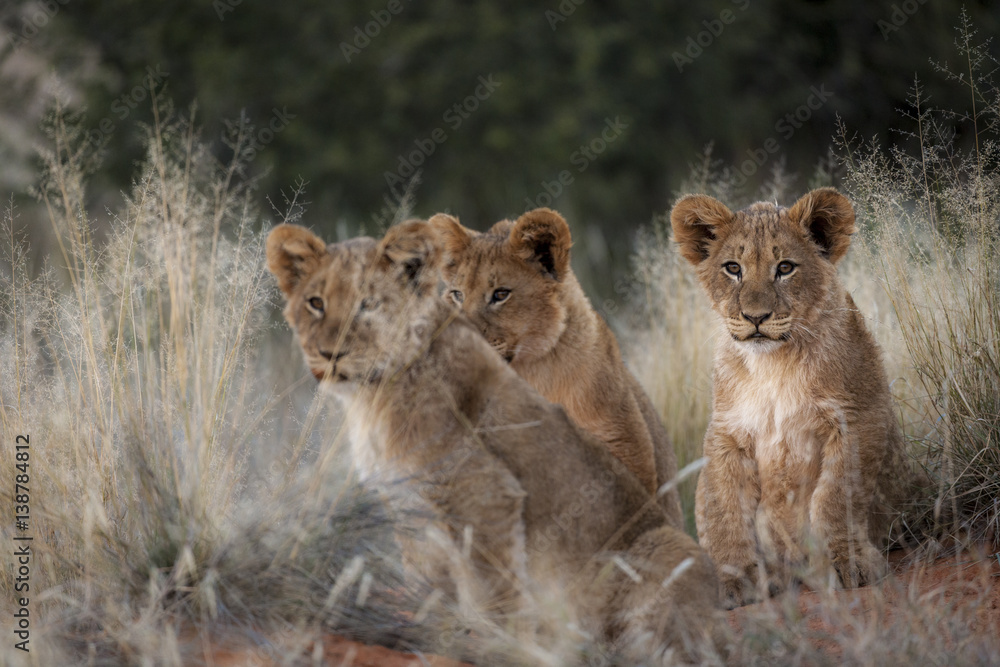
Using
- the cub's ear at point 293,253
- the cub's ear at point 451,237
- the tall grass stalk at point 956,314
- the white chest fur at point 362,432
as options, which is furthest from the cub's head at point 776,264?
the cub's ear at point 293,253

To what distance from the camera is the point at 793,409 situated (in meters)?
5.06

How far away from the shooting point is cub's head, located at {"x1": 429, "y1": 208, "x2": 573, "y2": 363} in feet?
18.1

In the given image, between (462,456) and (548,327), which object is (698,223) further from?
(462,456)

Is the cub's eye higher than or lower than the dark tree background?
lower

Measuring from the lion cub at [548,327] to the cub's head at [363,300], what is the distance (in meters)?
1.35

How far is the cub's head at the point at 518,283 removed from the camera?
5.51m

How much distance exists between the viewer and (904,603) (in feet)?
13.4

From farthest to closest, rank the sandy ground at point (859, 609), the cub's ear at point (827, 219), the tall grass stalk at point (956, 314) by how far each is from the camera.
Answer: the tall grass stalk at point (956, 314), the cub's ear at point (827, 219), the sandy ground at point (859, 609)

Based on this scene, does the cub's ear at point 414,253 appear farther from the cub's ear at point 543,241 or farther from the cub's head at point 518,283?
the cub's ear at point 543,241

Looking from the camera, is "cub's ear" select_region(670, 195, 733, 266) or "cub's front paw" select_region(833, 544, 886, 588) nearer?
"cub's front paw" select_region(833, 544, 886, 588)

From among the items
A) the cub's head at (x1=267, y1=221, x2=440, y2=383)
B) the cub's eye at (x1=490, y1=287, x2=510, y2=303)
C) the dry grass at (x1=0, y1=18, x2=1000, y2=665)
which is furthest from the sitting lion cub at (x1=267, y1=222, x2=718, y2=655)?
the cub's eye at (x1=490, y1=287, x2=510, y2=303)

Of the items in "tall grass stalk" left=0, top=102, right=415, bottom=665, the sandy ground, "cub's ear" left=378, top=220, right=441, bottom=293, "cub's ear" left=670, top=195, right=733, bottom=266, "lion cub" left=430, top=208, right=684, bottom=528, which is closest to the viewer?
the sandy ground

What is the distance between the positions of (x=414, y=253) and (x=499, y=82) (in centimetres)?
1409

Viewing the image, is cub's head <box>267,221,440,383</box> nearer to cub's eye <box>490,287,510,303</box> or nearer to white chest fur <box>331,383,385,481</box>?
white chest fur <box>331,383,385,481</box>
